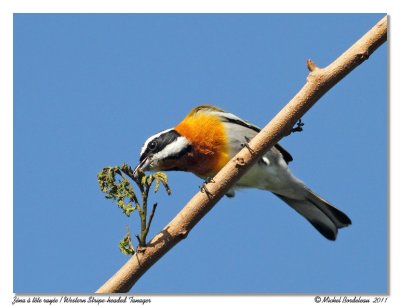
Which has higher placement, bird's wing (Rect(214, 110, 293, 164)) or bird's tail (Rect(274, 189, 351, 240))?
bird's wing (Rect(214, 110, 293, 164))

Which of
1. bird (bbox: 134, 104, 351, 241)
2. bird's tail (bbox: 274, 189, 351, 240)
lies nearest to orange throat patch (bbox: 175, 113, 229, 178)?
bird (bbox: 134, 104, 351, 241)

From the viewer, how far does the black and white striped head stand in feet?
22.0

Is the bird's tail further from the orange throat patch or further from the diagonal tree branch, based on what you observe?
the diagonal tree branch

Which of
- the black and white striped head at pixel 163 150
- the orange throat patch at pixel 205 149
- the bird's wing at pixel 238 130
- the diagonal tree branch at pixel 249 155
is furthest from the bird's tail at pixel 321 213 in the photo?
the diagonal tree branch at pixel 249 155

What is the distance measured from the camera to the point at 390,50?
4445 millimetres

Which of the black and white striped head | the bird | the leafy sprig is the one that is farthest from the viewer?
the bird

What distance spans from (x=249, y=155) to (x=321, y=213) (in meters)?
4.04

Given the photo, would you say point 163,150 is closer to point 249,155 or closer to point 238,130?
point 238,130

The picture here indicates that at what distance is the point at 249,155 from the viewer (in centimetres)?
384

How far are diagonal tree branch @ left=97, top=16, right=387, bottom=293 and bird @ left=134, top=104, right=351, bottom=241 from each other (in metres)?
2.90

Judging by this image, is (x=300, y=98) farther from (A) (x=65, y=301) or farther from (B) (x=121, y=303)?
(A) (x=65, y=301)

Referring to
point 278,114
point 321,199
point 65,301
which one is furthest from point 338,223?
point 65,301

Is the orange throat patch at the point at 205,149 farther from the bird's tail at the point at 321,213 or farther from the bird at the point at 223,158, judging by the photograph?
the bird's tail at the point at 321,213

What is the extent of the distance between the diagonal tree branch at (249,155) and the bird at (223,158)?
2.90 m
